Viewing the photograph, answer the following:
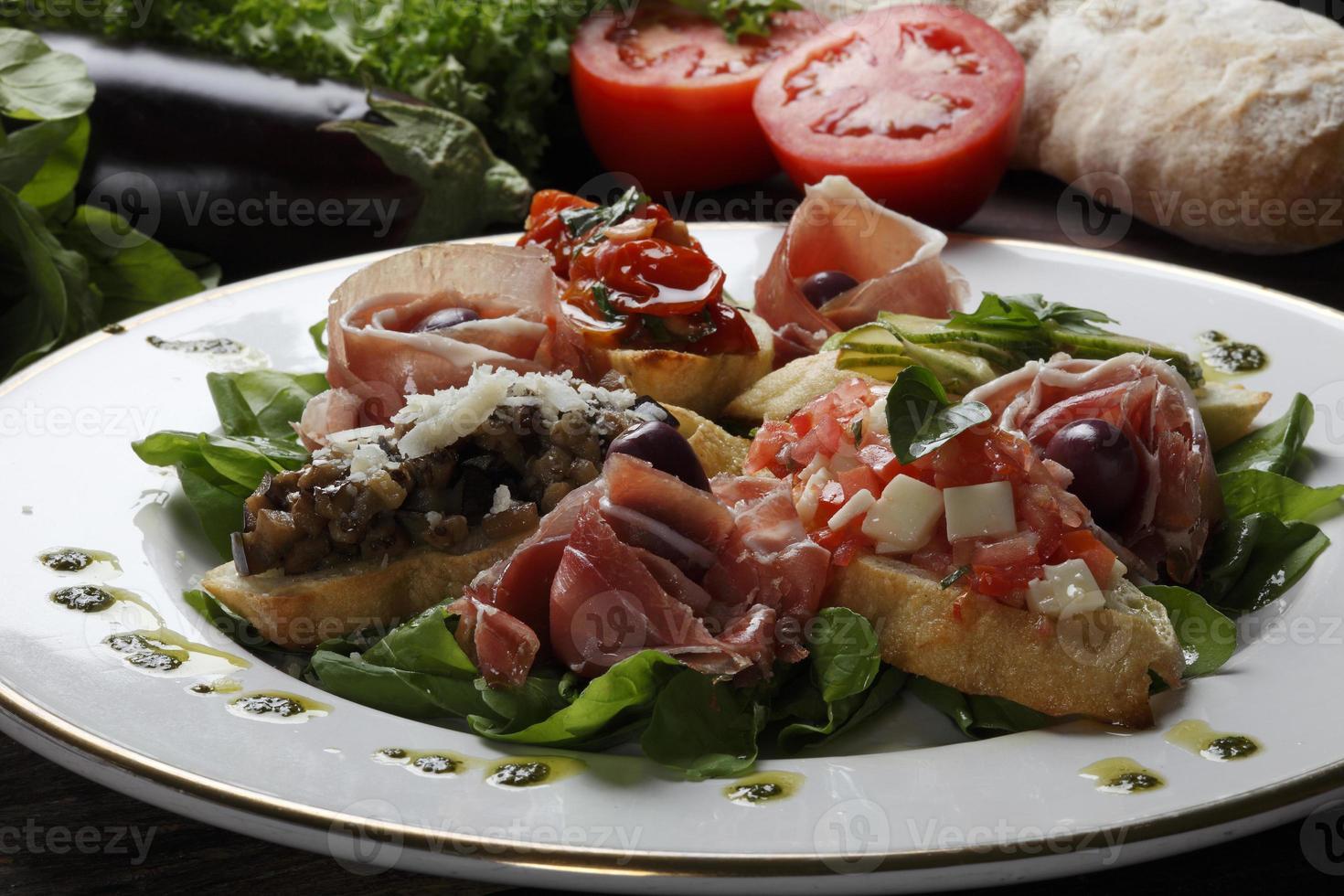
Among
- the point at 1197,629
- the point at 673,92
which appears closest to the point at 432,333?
the point at 1197,629

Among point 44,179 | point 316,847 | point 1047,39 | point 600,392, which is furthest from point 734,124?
point 316,847

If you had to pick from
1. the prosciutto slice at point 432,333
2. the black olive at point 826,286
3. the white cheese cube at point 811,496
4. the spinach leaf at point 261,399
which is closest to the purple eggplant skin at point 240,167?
the spinach leaf at point 261,399

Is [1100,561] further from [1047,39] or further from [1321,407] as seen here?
[1047,39]

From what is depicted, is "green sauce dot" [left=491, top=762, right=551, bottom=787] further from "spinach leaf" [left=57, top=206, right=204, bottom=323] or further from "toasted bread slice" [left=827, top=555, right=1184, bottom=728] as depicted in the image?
"spinach leaf" [left=57, top=206, right=204, bottom=323]

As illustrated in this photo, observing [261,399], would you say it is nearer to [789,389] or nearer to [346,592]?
[346,592]

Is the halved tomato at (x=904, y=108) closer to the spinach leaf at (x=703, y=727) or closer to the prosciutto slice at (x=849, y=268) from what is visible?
the prosciutto slice at (x=849, y=268)
